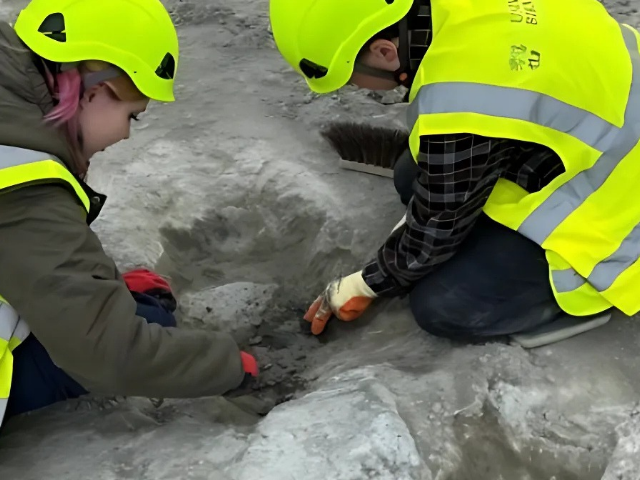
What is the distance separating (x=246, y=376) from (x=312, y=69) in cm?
62

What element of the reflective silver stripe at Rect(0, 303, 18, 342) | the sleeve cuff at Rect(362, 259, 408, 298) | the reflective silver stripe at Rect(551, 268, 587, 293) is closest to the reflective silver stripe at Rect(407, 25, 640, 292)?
the reflective silver stripe at Rect(551, 268, 587, 293)

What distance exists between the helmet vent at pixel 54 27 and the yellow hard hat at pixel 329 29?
0.40 metres

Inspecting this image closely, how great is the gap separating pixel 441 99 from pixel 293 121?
1.04m

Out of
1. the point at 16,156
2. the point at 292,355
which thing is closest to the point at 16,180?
the point at 16,156

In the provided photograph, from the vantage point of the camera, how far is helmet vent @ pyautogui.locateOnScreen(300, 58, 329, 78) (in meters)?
1.34

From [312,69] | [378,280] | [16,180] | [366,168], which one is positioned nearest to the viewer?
[16,180]

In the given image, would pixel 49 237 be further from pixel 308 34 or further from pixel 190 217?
pixel 190 217

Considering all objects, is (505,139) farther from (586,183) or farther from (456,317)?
(456,317)

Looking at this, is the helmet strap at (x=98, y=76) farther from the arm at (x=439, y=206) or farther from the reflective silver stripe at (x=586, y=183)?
the reflective silver stripe at (x=586, y=183)

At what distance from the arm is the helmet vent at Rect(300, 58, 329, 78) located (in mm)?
242

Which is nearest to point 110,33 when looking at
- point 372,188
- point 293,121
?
point 372,188

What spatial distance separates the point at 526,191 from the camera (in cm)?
137

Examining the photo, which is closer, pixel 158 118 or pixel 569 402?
pixel 569 402

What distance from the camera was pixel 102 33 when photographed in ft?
3.78
